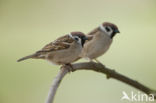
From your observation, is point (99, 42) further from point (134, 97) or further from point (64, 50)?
point (134, 97)

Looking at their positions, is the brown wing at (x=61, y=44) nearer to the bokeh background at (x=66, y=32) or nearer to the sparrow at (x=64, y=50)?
the sparrow at (x=64, y=50)

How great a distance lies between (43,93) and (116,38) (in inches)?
12.2

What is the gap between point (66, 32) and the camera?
1.21m

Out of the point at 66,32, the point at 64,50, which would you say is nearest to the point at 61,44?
the point at 64,50

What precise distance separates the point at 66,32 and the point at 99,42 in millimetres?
262

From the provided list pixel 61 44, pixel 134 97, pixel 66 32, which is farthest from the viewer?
pixel 66 32

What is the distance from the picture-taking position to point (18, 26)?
125 centimetres

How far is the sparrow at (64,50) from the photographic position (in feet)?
3.02

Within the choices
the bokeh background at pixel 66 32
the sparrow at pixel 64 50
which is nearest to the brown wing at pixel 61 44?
the sparrow at pixel 64 50

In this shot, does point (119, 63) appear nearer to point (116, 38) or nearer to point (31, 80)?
point (116, 38)

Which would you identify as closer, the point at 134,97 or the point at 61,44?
the point at 61,44

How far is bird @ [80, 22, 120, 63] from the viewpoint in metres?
0.95

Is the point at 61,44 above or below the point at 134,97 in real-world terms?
above

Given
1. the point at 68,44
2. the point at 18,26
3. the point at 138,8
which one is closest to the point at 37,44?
the point at 18,26
